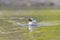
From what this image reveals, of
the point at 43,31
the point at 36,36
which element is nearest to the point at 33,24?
the point at 43,31

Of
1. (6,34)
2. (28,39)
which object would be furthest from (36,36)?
(6,34)

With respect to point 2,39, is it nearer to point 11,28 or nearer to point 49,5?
point 11,28

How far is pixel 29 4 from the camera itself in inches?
409

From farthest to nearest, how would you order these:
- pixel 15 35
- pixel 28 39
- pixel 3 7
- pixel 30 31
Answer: pixel 3 7
pixel 30 31
pixel 15 35
pixel 28 39

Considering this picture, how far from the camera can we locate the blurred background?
1015 centimetres

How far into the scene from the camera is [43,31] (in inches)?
190

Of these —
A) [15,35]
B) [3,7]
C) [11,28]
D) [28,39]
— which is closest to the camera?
[28,39]

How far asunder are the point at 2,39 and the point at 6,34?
0.40 meters

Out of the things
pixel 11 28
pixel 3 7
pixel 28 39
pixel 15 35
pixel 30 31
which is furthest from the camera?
pixel 3 7

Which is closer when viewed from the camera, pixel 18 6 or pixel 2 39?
→ pixel 2 39

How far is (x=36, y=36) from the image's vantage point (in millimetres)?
4402

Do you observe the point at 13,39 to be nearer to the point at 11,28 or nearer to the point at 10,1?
the point at 11,28

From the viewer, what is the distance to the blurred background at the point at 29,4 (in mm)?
10148

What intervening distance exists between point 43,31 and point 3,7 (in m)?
5.48
